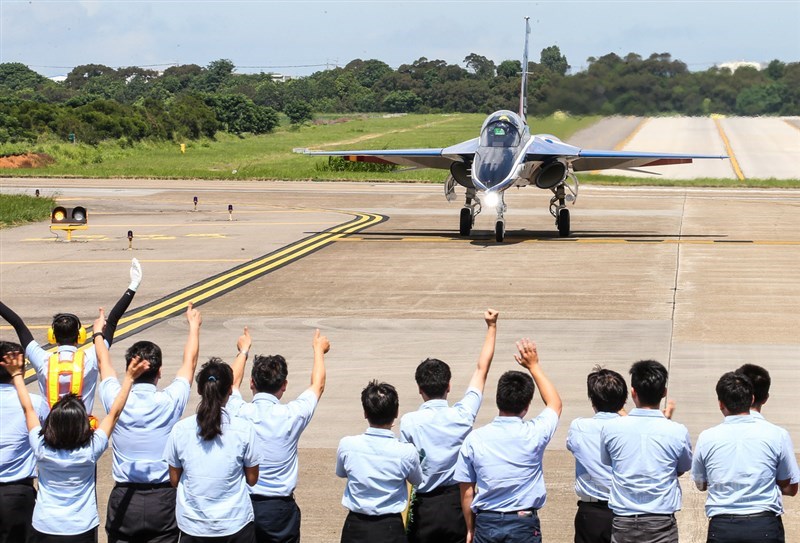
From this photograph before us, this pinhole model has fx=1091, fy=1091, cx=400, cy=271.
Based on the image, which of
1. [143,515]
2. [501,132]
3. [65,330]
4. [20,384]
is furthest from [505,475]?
[501,132]

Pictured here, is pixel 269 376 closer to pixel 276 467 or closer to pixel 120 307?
pixel 276 467

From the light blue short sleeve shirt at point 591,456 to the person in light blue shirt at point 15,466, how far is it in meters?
3.68

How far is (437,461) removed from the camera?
7145mm

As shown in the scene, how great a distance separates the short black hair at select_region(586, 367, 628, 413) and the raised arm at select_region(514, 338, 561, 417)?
279 millimetres

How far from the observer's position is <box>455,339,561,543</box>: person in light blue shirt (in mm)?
6770

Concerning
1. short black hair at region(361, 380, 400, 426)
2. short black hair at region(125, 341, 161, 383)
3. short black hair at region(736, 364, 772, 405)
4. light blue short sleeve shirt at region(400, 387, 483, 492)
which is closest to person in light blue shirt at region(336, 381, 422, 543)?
short black hair at region(361, 380, 400, 426)

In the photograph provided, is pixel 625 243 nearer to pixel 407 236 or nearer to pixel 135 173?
pixel 407 236

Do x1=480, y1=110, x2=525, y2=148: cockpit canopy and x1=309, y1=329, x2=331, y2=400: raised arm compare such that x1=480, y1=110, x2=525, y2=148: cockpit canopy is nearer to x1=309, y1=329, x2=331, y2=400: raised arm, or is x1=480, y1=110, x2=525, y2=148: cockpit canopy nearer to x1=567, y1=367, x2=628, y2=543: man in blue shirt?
→ x1=309, y1=329, x2=331, y2=400: raised arm

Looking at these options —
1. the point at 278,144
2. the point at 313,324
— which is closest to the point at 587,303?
the point at 313,324

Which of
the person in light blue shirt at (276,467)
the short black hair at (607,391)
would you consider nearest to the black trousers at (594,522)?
the short black hair at (607,391)

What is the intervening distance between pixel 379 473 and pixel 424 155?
95.8ft

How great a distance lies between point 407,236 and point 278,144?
75.1m

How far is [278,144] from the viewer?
106 meters

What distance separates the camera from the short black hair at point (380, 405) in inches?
269
